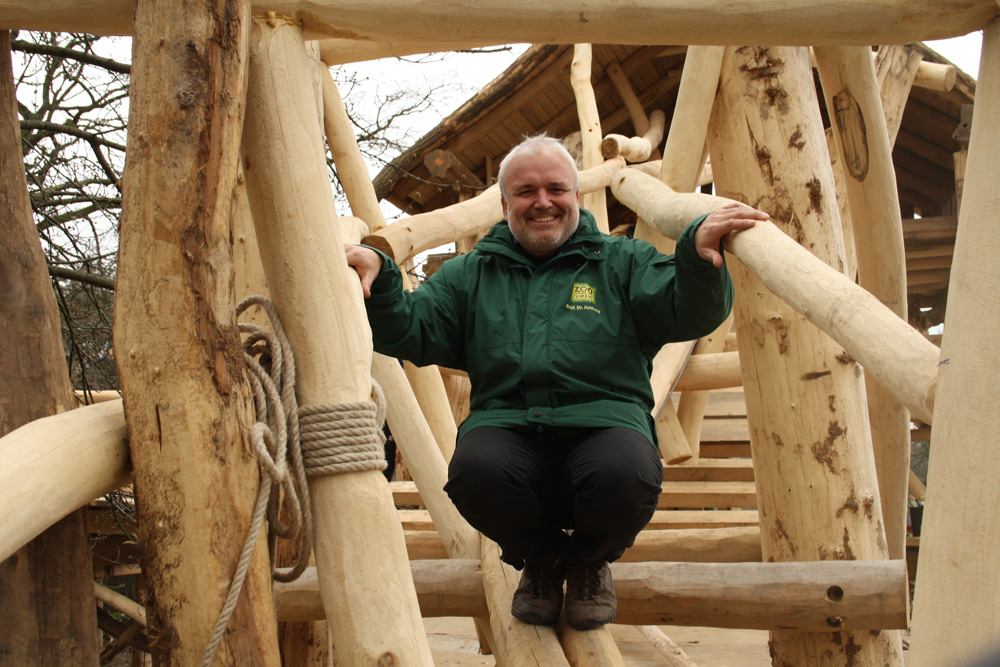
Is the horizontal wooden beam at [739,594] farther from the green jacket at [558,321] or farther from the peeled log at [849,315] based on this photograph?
the peeled log at [849,315]

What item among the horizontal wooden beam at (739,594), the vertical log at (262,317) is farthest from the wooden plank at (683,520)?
the horizontal wooden beam at (739,594)

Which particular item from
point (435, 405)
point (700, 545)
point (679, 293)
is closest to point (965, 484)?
point (679, 293)

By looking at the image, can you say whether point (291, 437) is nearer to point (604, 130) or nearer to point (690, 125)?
point (690, 125)

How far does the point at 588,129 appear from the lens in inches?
215

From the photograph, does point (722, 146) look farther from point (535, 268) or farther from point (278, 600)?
point (278, 600)

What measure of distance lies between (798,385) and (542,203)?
846mm

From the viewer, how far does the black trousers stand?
1.86m

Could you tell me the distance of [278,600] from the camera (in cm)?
235

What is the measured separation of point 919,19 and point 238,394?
1352 mm

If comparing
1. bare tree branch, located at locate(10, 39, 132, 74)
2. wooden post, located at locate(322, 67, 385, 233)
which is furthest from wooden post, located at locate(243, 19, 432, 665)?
wooden post, located at locate(322, 67, 385, 233)

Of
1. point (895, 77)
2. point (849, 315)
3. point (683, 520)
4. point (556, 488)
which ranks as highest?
point (895, 77)

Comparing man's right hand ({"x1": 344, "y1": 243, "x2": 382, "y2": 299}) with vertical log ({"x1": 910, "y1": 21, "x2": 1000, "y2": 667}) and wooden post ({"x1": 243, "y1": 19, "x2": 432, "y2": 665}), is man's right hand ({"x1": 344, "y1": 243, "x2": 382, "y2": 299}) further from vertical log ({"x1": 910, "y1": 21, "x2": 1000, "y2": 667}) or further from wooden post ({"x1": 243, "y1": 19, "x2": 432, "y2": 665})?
vertical log ({"x1": 910, "y1": 21, "x2": 1000, "y2": 667})

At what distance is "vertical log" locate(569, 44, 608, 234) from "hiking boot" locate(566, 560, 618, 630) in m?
2.99

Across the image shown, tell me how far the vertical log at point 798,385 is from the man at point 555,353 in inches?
17.2
